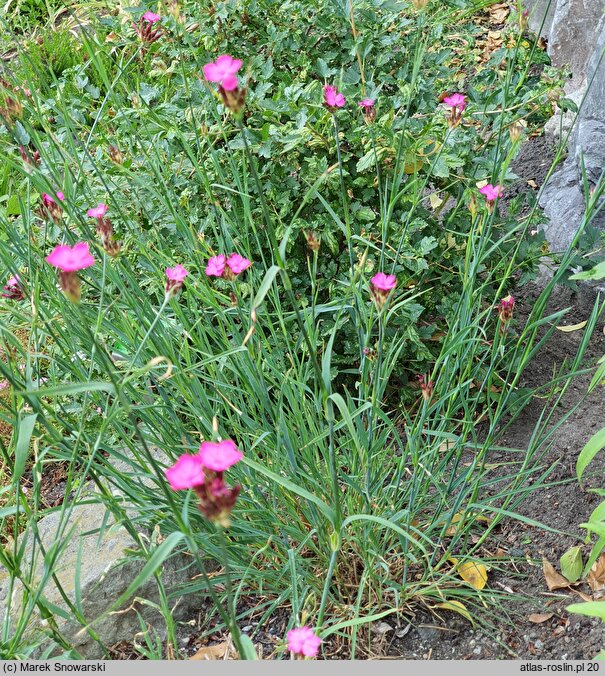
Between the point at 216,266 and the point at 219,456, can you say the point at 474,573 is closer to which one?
the point at 216,266

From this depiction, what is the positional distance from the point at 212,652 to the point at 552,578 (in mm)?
788

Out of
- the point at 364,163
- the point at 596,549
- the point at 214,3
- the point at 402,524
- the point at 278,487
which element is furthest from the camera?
the point at 214,3

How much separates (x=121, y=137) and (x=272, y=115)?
55 centimetres

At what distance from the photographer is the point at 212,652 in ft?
5.43

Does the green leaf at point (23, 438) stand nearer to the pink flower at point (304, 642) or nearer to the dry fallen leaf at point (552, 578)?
the pink flower at point (304, 642)

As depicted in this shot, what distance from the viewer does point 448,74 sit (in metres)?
2.18

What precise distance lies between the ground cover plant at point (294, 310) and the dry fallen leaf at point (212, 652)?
51 millimetres

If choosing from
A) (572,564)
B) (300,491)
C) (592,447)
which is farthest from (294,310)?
(572,564)

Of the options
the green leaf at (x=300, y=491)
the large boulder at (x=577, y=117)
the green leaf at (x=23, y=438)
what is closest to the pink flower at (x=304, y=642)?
the green leaf at (x=300, y=491)

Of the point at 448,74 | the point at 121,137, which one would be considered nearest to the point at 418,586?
the point at 448,74

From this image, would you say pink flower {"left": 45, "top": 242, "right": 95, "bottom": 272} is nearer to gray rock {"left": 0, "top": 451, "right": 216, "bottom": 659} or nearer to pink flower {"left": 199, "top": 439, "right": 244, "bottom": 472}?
pink flower {"left": 199, "top": 439, "right": 244, "bottom": 472}

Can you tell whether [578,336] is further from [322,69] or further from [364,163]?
[322,69]

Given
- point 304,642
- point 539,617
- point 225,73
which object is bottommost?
point 539,617

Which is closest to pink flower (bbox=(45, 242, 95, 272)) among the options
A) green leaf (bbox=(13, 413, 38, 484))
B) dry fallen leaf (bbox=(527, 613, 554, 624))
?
green leaf (bbox=(13, 413, 38, 484))
